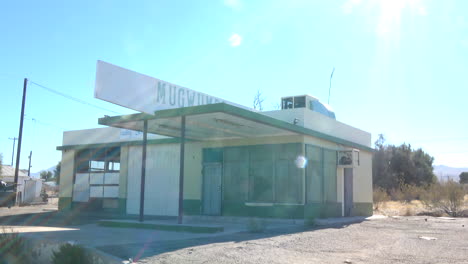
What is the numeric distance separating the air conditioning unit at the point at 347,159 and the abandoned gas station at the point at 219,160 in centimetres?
5

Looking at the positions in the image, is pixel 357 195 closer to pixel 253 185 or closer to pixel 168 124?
pixel 253 185

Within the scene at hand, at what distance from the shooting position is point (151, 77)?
48.1 ft

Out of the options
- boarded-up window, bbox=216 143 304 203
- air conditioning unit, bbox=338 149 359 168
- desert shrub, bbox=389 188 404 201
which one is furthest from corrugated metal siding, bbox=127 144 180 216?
desert shrub, bbox=389 188 404 201

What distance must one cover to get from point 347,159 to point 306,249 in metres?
10.9

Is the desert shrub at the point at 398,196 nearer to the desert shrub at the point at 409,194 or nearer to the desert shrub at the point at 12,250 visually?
the desert shrub at the point at 409,194

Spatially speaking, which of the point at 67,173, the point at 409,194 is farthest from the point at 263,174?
the point at 409,194

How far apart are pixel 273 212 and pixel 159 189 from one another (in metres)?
6.63

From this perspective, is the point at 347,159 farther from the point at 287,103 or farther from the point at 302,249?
the point at 302,249

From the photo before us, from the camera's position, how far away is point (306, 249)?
31.5 feet

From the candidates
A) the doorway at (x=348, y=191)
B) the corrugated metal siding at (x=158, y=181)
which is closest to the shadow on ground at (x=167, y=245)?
the corrugated metal siding at (x=158, y=181)

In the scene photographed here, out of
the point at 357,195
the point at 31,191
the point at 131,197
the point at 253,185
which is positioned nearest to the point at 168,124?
the point at 253,185

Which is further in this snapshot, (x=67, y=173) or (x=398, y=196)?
(x=398, y=196)

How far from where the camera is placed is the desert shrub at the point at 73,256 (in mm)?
8039

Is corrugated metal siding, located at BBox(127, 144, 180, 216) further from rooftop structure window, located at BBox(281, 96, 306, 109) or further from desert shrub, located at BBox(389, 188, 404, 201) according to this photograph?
desert shrub, located at BBox(389, 188, 404, 201)
